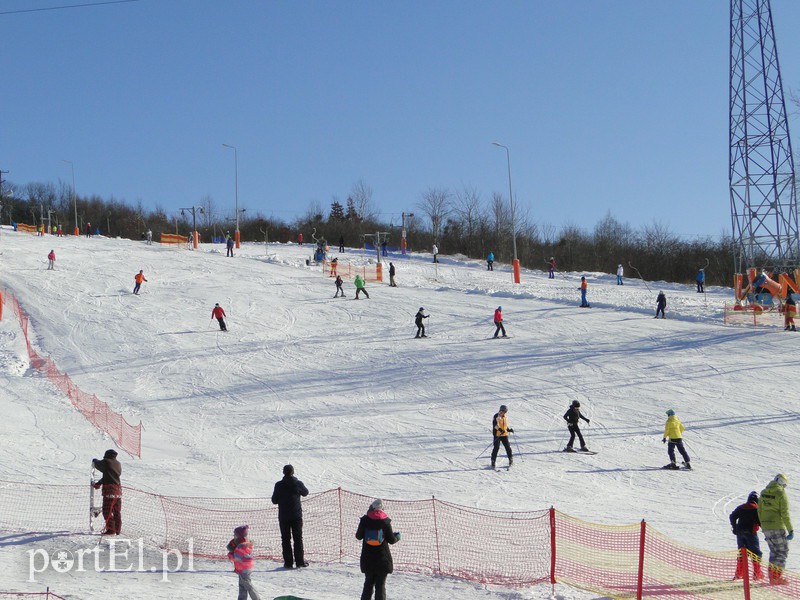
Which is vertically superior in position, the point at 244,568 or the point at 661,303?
the point at 661,303

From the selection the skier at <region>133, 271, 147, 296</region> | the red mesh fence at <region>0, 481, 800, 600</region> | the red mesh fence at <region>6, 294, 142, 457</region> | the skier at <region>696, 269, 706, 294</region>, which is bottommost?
the red mesh fence at <region>0, 481, 800, 600</region>

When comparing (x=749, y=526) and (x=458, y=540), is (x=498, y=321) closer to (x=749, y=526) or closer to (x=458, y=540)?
(x=458, y=540)

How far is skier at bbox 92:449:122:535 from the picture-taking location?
1082 cm

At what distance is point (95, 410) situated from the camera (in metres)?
20.6

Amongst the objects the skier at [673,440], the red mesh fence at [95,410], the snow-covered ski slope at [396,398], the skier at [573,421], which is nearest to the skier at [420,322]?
the snow-covered ski slope at [396,398]

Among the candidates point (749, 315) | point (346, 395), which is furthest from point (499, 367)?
point (749, 315)

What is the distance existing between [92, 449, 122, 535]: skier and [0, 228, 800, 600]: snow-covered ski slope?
32.1 inches

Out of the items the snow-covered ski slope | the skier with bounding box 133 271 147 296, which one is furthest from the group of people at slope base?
the skier with bounding box 133 271 147 296

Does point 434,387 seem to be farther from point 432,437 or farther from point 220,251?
point 220,251

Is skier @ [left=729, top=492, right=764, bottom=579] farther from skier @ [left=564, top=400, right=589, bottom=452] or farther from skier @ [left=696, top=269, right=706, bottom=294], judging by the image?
skier @ [left=696, top=269, right=706, bottom=294]

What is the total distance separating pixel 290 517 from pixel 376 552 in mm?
2095

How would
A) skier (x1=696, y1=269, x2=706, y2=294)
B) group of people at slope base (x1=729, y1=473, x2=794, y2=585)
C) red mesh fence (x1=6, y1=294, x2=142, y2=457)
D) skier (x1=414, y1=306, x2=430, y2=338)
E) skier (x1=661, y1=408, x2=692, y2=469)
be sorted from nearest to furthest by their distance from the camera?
1. group of people at slope base (x1=729, y1=473, x2=794, y2=585)
2. skier (x1=661, y1=408, x2=692, y2=469)
3. red mesh fence (x1=6, y1=294, x2=142, y2=457)
4. skier (x1=414, y1=306, x2=430, y2=338)
5. skier (x1=696, y1=269, x2=706, y2=294)

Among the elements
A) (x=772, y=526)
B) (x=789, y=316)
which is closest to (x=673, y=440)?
(x=772, y=526)

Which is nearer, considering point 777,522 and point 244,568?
point 244,568
